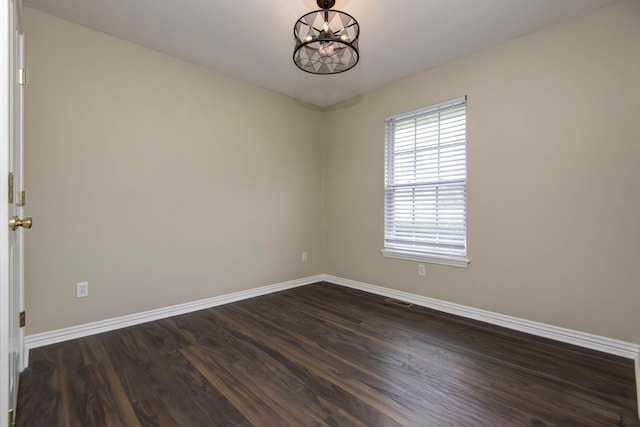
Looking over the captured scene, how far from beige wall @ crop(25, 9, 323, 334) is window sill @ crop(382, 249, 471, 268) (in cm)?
134

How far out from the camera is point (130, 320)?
105 inches

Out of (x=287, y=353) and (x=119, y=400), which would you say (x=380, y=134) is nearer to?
(x=287, y=353)

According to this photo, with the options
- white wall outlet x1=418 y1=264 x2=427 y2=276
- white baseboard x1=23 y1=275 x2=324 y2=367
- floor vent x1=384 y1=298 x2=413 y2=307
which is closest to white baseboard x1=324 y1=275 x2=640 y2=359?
floor vent x1=384 y1=298 x2=413 y2=307

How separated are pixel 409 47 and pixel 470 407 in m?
2.81

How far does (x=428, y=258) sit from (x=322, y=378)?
1827mm

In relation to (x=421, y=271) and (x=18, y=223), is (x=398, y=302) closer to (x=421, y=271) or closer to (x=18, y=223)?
(x=421, y=271)

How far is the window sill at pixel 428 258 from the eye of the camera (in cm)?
294

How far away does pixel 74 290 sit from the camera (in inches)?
94.8

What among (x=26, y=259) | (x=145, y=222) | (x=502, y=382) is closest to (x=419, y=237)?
(x=502, y=382)

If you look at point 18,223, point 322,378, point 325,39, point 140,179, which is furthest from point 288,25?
point 322,378

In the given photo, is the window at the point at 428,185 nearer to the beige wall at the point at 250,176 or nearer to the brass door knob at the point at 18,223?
the beige wall at the point at 250,176

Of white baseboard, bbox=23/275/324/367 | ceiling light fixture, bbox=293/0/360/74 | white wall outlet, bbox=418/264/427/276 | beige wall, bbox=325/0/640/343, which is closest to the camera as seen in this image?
ceiling light fixture, bbox=293/0/360/74

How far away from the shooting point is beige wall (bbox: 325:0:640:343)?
7.02 ft

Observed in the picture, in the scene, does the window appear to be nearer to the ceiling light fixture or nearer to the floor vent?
the floor vent
